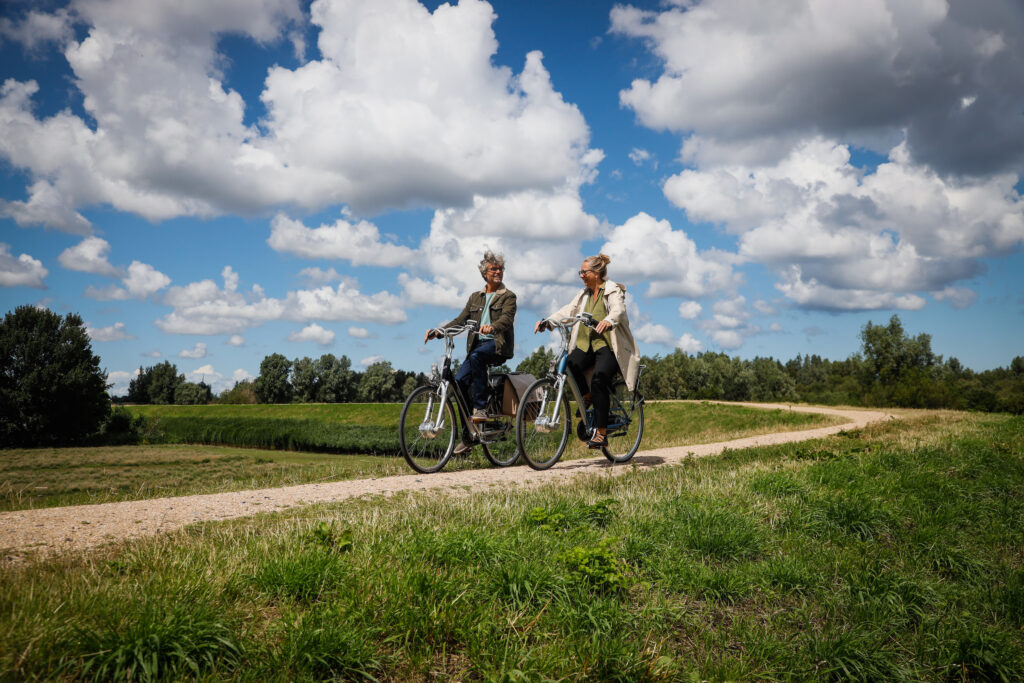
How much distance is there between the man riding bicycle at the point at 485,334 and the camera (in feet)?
27.3

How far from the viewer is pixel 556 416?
26.8ft

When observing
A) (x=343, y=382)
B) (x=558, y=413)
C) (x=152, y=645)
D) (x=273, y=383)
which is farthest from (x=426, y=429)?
(x=273, y=383)

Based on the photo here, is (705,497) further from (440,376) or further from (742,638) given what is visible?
(440,376)

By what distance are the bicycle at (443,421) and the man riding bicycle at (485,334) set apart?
137 millimetres

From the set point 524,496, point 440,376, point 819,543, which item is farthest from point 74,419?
point 819,543

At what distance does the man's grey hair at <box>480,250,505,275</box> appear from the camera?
868cm

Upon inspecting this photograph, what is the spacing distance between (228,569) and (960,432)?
44.2ft

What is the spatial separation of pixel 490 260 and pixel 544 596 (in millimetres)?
6062

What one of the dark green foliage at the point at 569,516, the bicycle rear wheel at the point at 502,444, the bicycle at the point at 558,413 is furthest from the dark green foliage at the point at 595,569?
the bicycle rear wheel at the point at 502,444

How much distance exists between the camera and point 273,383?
104000 mm

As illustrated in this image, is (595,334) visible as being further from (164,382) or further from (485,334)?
(164,382)

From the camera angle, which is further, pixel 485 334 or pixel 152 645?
pixel 485 334

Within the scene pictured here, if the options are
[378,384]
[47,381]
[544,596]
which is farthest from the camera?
[378,384]

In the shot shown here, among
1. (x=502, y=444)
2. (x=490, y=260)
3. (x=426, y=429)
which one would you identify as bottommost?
Result: (x=502, y=444)
